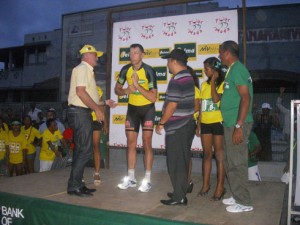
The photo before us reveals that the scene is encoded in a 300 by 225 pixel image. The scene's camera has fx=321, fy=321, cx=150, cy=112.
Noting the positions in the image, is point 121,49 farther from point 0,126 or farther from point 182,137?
point 0,126

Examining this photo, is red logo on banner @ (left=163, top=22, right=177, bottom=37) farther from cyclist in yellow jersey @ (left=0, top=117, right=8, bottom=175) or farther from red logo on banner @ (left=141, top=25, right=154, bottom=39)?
cyclist in yellow jersey @ (left=0, top=117, right=8, bottom=175)

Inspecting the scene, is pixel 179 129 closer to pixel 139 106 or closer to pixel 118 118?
pixel 139 106

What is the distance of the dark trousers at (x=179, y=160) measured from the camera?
3938 mm

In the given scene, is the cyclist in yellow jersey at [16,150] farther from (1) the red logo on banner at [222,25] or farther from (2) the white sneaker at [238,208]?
(2) the white sneaker at [238,208]

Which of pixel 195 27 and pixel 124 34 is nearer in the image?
pixel 195 27

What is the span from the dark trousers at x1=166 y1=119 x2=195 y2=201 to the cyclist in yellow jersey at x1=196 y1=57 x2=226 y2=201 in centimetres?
57

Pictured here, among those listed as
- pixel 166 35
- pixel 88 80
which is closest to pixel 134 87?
pixel 88 80

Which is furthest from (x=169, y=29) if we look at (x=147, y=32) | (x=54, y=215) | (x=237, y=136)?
(x=54, y=215)

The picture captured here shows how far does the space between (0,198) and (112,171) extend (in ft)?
7.73

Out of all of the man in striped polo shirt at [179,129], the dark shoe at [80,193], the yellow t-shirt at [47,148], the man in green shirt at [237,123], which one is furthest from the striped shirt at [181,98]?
the yellow t-shirt at [47,148]

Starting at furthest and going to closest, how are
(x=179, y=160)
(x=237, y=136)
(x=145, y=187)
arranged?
(x=145, y=187) < (x=179, y=160) < (x=237, y=136)

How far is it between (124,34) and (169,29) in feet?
3.31

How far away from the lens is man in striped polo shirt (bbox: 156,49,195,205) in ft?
13.0

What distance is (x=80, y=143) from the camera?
439 cm
